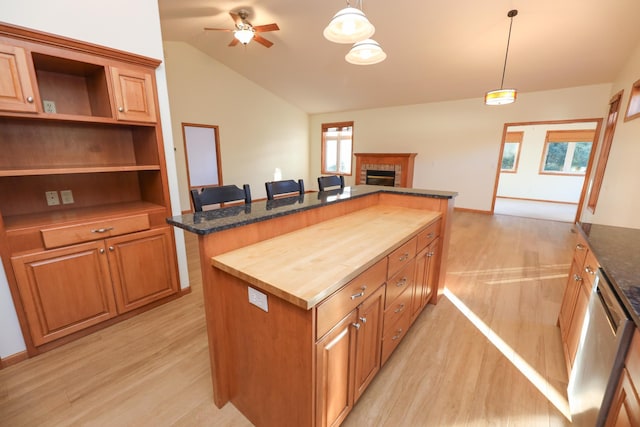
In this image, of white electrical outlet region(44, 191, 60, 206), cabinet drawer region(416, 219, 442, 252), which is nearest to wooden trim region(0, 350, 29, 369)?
white electrical outlet region(44, 191, 60, 206)

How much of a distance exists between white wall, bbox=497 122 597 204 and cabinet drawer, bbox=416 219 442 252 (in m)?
7.26

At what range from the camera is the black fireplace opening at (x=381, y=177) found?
6617mm

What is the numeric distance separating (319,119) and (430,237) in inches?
262

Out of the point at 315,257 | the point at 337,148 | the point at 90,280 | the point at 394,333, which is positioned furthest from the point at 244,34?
the point at 337,148

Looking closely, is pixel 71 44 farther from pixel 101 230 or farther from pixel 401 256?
pixel 401 256

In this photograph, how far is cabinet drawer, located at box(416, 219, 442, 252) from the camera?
1804 millimetres

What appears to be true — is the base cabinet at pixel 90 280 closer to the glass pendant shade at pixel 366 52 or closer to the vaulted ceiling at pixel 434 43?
the glass pendant shade at pixel 366 52

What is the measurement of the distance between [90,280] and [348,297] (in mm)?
1898

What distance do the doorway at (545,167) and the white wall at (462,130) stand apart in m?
1.44

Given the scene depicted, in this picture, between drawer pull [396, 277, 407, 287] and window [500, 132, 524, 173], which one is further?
window [500, 132, 524, 173]

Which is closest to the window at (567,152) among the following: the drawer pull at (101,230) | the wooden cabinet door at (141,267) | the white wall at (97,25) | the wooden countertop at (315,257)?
the wooden countertop at (315,257)

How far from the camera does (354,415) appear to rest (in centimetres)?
134

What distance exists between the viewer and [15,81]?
1470mm

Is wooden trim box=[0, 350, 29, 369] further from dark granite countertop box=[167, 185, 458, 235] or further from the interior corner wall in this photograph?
the interior corner wall
